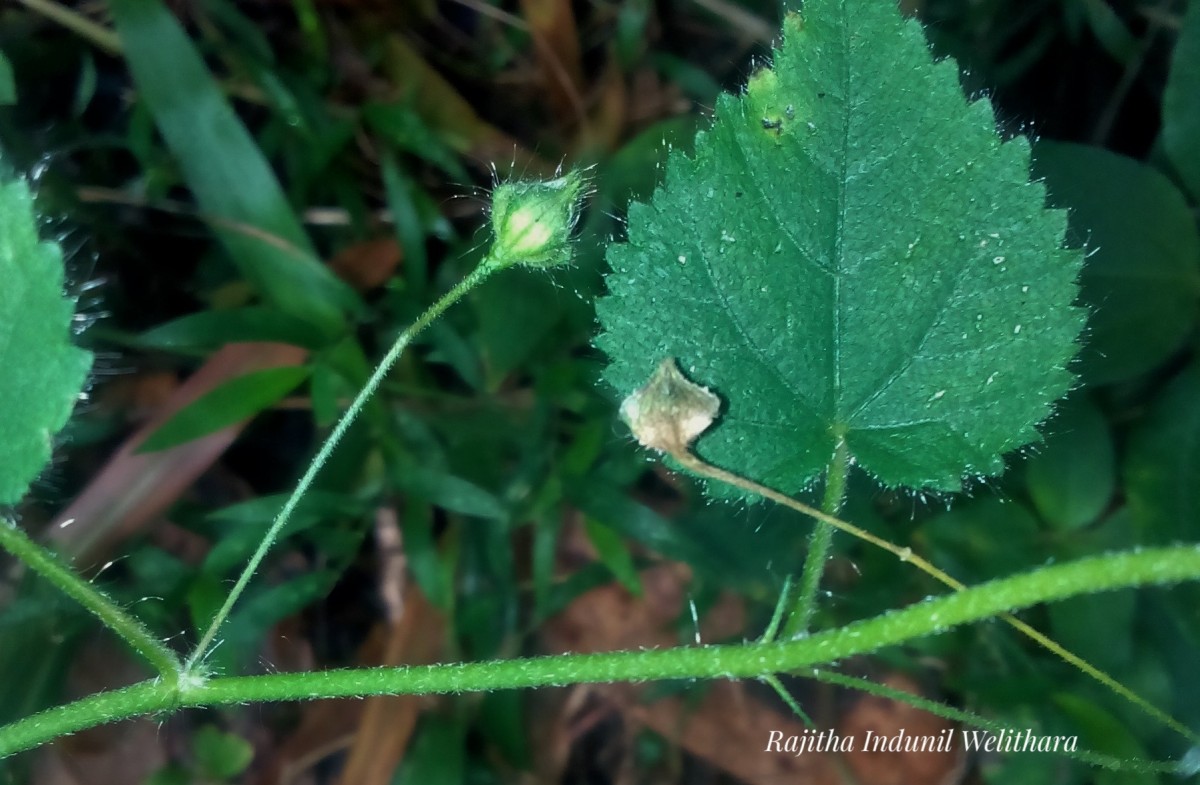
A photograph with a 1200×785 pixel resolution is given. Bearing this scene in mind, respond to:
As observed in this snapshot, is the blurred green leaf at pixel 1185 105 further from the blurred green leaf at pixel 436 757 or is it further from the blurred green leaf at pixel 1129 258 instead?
the blurred green leaf at pixel 436 757

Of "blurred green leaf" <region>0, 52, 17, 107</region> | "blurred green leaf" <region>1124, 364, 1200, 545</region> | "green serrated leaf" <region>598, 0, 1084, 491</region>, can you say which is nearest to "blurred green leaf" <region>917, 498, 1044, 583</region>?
"blurred green leaf" <region>1124, 364, 1200, 545</region>

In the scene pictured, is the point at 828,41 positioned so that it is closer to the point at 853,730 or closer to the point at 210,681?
the point at 210,681

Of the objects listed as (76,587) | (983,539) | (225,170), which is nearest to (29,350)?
(76,587)

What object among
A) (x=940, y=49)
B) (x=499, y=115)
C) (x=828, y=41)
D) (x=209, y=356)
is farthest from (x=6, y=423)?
(x=940, y=49)

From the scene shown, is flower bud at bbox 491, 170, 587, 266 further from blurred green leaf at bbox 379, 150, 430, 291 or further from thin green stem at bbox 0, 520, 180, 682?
blurred green leaf at bbox 379, 150, 430, 291

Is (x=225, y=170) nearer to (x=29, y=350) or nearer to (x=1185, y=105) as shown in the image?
(x=29, y=350)
